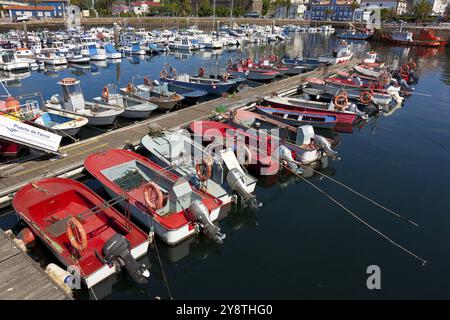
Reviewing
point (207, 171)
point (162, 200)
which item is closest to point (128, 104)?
point (207, 171)

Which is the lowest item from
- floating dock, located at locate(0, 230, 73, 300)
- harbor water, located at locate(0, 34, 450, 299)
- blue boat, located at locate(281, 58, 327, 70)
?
harbor water, located at locate(0, 34, 450, 299)

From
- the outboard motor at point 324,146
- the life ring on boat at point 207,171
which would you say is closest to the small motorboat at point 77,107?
the life ring on boat at point 207,171

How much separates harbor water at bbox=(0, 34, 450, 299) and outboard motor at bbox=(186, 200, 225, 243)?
0.77 meters

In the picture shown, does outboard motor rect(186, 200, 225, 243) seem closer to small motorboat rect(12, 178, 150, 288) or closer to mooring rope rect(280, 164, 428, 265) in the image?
small motorboat rect(12, 178, 150, 288)

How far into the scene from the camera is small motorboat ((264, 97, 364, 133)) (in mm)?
25816

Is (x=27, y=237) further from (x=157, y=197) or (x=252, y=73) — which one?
(x=252, y=73)

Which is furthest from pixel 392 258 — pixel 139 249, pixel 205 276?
pixel 139 249

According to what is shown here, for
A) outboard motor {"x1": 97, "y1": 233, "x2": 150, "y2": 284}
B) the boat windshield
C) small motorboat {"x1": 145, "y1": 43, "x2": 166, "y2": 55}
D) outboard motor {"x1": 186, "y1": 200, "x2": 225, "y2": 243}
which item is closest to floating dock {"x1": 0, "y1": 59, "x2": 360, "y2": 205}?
the boat windshield

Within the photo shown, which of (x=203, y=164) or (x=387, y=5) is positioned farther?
(x=387, y=5)

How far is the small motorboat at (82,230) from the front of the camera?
34.6 feet

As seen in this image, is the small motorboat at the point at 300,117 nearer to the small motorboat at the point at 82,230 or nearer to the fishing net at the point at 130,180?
the fishing net at the point at 130,180

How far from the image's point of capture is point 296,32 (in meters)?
125

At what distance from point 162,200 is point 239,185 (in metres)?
3.97

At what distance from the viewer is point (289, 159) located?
18.9m
